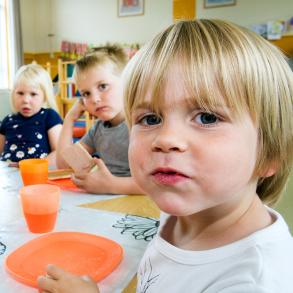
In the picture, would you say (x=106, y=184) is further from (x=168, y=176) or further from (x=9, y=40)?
(x=9, y=40)

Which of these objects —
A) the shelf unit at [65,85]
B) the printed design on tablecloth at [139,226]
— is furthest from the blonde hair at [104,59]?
the shelf unit at [65,85]

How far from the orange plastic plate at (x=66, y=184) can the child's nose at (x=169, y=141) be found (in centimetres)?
62

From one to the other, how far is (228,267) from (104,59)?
110 cm

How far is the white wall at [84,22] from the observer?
14.6 ft

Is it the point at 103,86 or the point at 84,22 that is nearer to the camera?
the point at 103,86

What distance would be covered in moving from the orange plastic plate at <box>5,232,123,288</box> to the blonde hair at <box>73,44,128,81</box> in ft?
2.83

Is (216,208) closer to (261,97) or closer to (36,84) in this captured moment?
(261,97)

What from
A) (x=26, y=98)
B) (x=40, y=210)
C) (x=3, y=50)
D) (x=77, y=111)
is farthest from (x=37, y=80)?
(x=3, y=50)

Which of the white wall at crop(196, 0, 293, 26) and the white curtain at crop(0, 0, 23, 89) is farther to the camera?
the white curtain at crop(0, 0, 23, 89)

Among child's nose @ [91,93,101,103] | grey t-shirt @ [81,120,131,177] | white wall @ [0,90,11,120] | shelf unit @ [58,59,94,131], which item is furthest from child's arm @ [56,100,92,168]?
shelf unit @ [58,59,94,131]

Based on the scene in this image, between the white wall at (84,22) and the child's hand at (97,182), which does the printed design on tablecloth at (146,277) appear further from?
the white wall at (84,22)

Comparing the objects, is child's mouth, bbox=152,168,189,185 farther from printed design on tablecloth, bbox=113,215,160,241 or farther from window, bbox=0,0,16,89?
window, bbox=0,0,16,89

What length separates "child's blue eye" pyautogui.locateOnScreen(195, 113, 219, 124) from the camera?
0.44 meters

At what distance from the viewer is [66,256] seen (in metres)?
0.58
